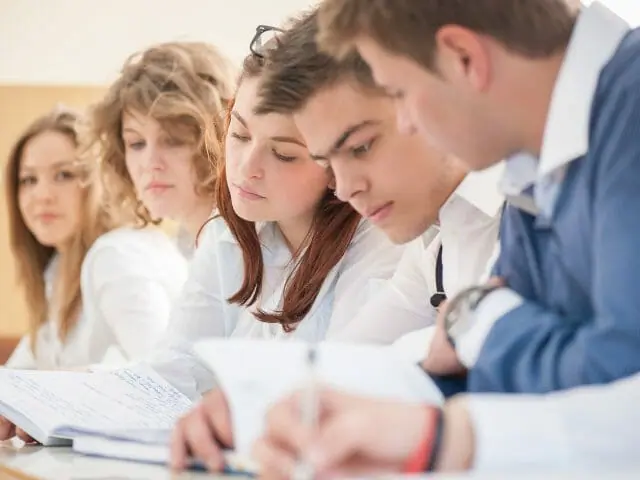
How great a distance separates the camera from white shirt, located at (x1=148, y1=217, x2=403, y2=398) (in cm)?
144

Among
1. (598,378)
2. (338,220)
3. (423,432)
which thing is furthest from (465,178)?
(423,432)

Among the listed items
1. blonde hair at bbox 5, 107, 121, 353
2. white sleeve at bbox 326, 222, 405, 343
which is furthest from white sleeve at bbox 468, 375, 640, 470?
blonde hair at bbox 5, 107, 121, 353

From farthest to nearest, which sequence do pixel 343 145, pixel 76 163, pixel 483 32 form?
pixel 76 163, pixel 343 145, pixel 483 32

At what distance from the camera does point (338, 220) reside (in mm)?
1440

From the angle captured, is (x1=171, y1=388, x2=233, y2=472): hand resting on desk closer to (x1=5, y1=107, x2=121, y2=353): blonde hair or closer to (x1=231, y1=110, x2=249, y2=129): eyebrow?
(x1=231, y1=110, x2=249, y2=129): eyebrow

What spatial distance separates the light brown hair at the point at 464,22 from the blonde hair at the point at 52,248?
167cm

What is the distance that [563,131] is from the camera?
2.41ft

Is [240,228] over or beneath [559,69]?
beneath

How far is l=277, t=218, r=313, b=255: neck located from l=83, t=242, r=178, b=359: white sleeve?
0.61 metres

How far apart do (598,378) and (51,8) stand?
262 centimetres

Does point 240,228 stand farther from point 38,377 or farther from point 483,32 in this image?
point 483,32

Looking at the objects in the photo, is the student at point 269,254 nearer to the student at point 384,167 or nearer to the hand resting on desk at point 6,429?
the student at point 384,167

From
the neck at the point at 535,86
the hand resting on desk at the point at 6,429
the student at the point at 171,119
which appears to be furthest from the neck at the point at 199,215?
the neck at the point at 535,86

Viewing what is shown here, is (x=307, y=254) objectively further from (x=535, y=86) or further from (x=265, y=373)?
(x=265, y=373)
